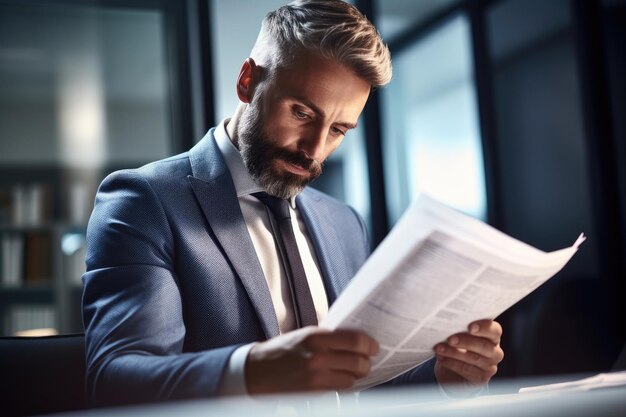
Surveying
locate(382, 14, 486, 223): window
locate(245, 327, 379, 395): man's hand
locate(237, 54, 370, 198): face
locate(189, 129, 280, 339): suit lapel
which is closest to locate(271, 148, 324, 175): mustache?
locate(237, 54, 370, 198): face

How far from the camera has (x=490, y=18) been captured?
398cm

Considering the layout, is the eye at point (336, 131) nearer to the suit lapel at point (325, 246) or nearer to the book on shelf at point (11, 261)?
the suit lapel at point (325, 246)

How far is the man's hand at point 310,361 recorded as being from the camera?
0.82 meters

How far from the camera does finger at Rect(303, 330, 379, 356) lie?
2.70 feet

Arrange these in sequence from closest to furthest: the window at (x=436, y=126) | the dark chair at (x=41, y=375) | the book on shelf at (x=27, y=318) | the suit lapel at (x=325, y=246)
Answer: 1. the dark chair at (x=41, y=375)
2. the suit lapel at (x=325, y=246)
3. the window at (x=436, y=126)
4. the book on shelf at (x=27, y=318)

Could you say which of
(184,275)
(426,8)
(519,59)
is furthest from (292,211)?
(426,8)

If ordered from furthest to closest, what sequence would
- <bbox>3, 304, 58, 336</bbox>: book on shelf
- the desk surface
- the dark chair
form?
<bbox>3, 304, 58, 336</bbox>: book on shelf → the dark chair → the desk surface

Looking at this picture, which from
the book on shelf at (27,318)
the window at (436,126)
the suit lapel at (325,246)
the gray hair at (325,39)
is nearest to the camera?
the gray hair at (325,39)

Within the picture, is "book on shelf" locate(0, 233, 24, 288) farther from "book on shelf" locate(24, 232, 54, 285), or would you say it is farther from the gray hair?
the gray hair

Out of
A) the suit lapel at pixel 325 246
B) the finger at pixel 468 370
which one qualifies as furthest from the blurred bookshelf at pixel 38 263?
the finger at pixel 468 370

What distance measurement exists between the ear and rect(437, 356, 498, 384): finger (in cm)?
64

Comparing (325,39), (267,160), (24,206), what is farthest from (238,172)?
(24,206)

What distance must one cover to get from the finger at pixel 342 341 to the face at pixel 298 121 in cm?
56

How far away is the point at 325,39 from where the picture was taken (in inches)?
51.8
